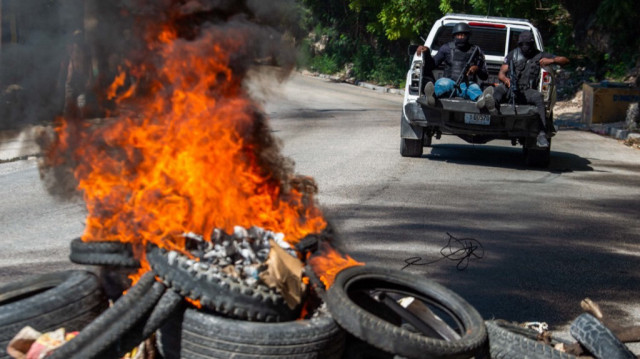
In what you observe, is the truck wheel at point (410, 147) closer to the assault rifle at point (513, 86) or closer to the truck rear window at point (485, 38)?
the assault rifle at point (513, 86)

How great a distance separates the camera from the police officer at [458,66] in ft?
38.7

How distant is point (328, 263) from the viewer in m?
4.22

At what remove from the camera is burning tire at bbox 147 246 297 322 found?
3.63 metres

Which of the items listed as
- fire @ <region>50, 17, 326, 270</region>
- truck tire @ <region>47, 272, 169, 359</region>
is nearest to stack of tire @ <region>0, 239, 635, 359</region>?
truck tire @ <region>47, 272, 169, 359</region>

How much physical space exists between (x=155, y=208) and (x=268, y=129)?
1.12 meters

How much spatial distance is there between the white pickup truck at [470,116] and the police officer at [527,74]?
0.42ft

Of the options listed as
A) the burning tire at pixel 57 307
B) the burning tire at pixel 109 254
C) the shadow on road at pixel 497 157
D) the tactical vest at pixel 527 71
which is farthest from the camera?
the shadow on road at pixel 497 157

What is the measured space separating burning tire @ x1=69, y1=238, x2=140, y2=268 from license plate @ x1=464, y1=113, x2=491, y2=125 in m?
8.64

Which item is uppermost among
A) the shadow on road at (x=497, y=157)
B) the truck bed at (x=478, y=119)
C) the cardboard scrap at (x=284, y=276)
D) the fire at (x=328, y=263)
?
the cardboard scrap at (x=284, y=276)

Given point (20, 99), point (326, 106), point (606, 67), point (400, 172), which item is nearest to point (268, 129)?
point (20, 99)

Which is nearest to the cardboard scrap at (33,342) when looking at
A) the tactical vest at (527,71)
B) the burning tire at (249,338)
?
the burning tire at (249,338)

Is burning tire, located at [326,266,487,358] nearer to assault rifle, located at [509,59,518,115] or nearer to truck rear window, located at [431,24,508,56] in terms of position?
assault rifle, located at [509,59,518,115]

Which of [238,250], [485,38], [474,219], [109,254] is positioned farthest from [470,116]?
[109,254]

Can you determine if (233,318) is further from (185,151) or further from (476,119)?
(476,119)
